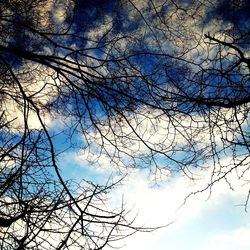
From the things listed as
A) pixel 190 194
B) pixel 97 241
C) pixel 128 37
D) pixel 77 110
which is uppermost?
pixel 128 37

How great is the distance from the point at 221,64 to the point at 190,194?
1.60 m

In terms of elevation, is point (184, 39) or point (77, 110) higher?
point (184, 39)

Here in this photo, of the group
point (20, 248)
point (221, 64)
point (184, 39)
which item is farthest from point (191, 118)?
point (20, 248)

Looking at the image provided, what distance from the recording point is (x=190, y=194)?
175 inches

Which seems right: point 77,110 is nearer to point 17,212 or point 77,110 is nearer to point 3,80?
point 3,80

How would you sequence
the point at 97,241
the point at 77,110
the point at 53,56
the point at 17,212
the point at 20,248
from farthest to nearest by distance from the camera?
the point at 77,110 → the point at 53,56 → the point at 97,241 → the point at 17,212 → the point at 20,248

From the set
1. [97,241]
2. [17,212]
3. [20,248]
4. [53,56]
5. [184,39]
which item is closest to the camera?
[20,248]

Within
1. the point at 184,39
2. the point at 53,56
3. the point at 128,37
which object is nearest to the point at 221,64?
the point at 184,39

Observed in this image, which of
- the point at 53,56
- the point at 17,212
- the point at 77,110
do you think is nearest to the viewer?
the point at 17,212

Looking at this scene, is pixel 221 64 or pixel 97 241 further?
pixel 221 64

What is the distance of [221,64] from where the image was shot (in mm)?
4371

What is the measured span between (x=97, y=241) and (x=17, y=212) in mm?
789

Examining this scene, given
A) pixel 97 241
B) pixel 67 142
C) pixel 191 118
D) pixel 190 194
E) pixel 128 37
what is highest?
pixel 128 37

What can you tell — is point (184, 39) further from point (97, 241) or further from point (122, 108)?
point (97, 241)
